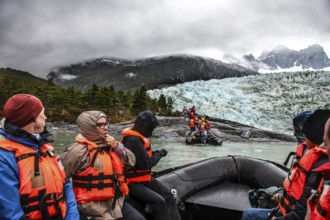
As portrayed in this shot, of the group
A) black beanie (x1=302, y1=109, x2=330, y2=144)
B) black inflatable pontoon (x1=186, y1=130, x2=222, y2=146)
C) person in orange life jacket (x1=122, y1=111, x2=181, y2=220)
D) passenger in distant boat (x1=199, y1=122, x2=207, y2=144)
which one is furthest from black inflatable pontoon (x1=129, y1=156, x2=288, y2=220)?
passenger in distant boat (x1=199, y1=122, x2=207, y2=144)

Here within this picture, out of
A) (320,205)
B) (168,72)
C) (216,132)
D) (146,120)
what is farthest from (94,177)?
(168,72)

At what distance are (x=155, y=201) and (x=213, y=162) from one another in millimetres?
2066

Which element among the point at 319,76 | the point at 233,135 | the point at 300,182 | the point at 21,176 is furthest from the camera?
the point at 319,76

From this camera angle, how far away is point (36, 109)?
196 cm

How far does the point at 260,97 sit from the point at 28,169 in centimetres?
5333

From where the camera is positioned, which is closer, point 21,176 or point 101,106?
point 21,176

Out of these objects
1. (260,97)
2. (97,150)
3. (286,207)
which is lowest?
(286,207)

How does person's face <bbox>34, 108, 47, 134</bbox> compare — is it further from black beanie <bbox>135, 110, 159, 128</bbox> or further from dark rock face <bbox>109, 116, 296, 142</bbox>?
dark rock face <bbox>109, 116, 296, 142</bbox>

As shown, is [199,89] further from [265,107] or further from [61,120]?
[61,120]

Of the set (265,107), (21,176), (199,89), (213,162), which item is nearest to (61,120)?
(199,89)

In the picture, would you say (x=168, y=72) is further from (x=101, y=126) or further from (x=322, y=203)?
(x=322, y=203)

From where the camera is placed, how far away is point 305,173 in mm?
2119

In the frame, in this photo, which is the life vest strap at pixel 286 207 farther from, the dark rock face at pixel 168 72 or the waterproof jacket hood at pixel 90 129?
the dark rock face at pixel 168 72

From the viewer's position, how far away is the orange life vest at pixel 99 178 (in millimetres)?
2494
